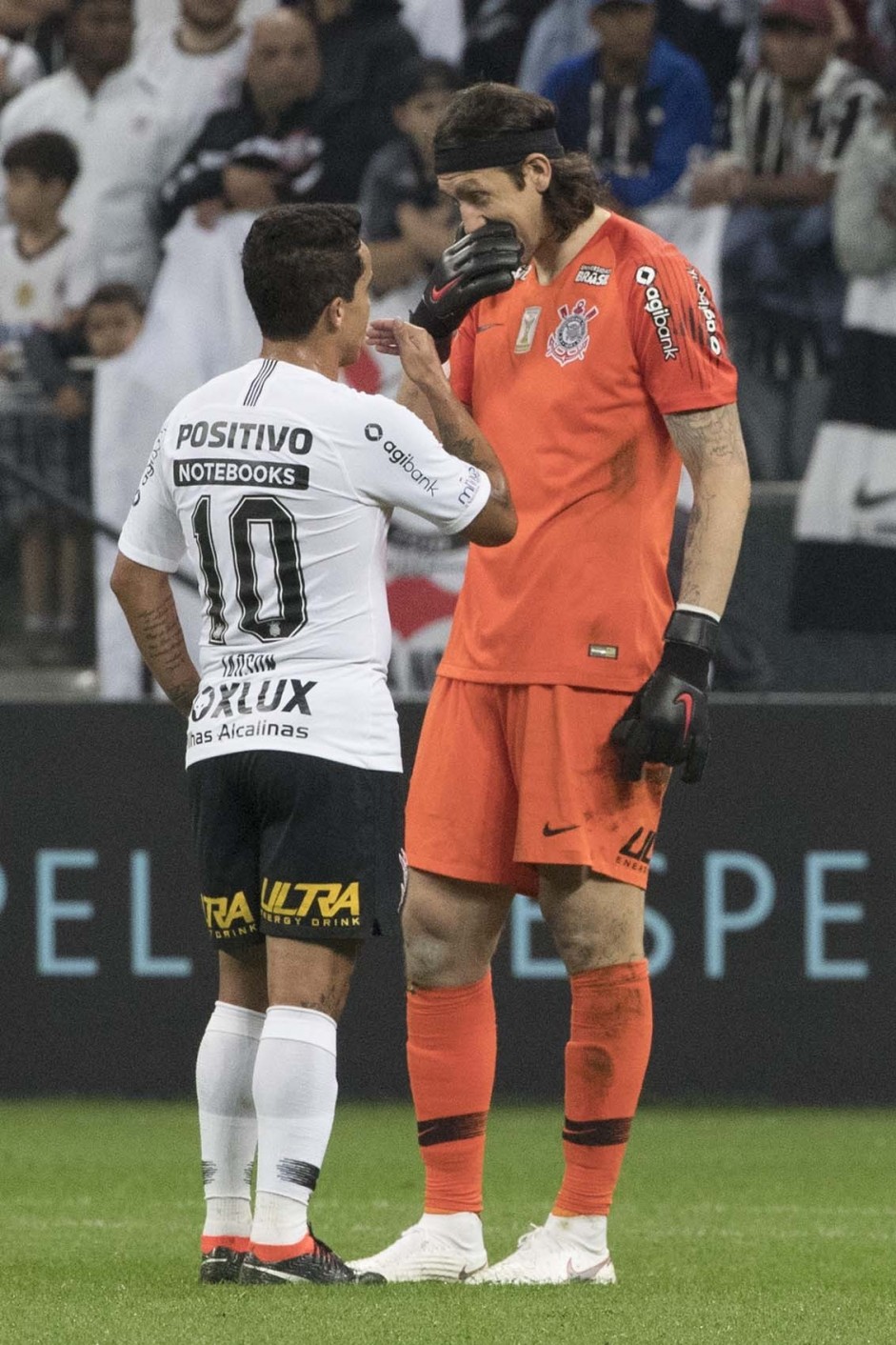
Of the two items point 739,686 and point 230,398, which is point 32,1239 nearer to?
point 230,398

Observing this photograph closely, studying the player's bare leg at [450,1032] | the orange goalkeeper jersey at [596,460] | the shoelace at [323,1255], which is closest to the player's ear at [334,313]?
the orange goalkeeper jersey at [596,460]

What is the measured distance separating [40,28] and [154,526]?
6.06m

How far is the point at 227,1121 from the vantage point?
3.51 m

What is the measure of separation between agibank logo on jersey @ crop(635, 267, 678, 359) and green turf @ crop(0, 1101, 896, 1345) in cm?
160

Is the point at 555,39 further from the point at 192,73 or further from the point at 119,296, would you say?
the point at 119,296

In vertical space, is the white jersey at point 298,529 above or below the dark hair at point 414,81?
below

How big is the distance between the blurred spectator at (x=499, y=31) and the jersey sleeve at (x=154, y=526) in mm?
5457

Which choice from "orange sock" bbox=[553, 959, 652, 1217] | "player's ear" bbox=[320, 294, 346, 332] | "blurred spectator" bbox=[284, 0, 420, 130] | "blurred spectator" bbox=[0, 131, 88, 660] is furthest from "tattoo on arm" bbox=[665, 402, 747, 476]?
"blurred spectator" bbox=[284, 0, 420, 130]

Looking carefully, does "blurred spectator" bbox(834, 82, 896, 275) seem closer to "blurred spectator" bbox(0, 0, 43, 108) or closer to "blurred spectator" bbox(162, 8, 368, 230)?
"blurred spectator" bbox(162, 8, 368, 230)

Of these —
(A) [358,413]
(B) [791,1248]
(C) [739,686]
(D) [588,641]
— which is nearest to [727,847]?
(C) [739,686]

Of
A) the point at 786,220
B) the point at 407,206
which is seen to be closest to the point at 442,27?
the point at 407,206

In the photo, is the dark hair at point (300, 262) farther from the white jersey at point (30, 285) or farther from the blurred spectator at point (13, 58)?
the blurred spectator at point (13, 58)

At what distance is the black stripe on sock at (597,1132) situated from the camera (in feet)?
12.3

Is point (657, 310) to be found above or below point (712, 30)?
below
